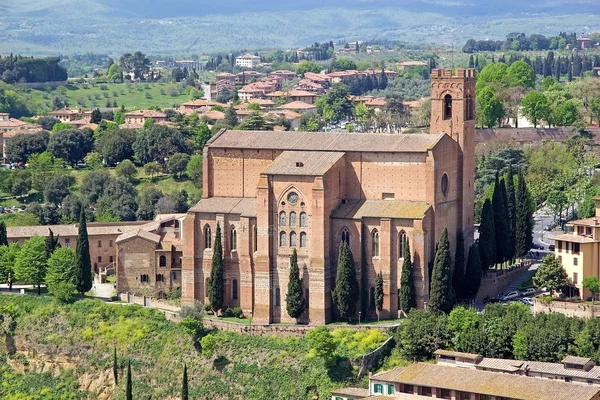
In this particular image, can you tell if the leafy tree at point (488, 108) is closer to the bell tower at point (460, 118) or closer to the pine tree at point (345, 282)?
the bell tower at point (460, 118)

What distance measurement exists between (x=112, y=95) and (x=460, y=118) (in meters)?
91.9

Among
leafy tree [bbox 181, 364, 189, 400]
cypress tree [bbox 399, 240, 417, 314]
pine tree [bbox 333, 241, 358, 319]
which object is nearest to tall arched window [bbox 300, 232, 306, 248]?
pine tree [bbox 333, 241, 358, 319]

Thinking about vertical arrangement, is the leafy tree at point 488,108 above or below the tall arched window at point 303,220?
above

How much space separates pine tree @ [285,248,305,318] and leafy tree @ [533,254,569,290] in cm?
940

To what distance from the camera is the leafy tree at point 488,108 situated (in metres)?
104

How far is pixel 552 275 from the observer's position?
210ft

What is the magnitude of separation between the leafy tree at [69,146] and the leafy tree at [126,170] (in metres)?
6.35

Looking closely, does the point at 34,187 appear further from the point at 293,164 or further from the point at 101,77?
the point at 101,77

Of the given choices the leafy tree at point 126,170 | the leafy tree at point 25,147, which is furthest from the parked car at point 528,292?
the leafy tree at point 25,147

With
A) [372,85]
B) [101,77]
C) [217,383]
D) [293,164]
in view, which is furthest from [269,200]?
[101,77]

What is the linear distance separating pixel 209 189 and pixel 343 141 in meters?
6.34

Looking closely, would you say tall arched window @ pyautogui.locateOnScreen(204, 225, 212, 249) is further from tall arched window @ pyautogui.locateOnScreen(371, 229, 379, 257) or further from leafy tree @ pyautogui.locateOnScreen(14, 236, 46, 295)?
leafy tree @ pyautogui.locateOnScreen(14, 236, 46, 295)

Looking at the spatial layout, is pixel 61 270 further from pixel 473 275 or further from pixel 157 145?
pixel 157 145

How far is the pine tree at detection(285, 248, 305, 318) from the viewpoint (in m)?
65.1
